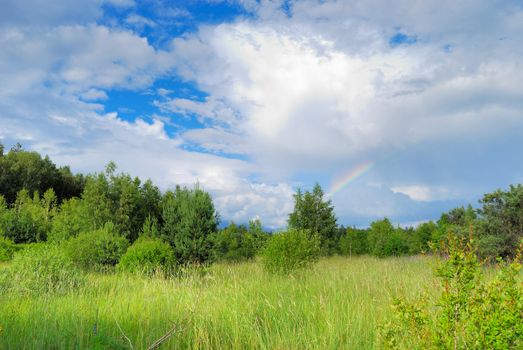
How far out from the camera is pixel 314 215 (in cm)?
1814

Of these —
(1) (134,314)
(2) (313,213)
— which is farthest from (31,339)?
(2) (313,213)

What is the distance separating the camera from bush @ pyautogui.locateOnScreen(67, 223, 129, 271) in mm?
11172

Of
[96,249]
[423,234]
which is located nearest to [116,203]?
[96,249]

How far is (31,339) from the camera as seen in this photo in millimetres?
4488

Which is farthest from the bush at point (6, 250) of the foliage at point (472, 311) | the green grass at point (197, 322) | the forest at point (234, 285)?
the foliage at point (472, 311)

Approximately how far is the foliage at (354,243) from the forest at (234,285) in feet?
14.2

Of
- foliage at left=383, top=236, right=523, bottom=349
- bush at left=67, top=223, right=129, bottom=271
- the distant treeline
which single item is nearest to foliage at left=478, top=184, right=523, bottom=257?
the distant treeline

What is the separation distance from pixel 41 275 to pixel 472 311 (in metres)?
7.74

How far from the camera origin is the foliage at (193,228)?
11.7 meters

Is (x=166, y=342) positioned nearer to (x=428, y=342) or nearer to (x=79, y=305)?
(x=79, y=305)

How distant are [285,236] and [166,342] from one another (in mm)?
6227

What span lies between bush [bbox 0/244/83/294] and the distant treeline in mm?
2705

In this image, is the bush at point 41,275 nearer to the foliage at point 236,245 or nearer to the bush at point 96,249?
the bush at point 96,249

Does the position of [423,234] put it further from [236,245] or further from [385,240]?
[236,245]
